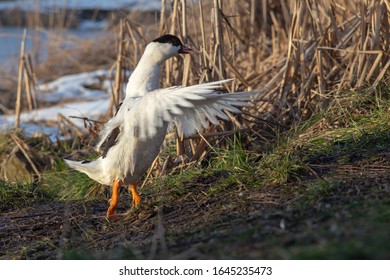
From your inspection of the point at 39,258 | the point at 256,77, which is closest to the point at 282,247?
the point at 39,258

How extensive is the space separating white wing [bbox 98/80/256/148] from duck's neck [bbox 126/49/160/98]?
21 cm

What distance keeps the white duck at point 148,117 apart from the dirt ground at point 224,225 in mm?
323

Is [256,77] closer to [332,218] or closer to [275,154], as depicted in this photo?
[275,154]

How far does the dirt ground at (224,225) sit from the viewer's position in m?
3.63

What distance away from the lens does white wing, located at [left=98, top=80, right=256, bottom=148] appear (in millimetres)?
4742

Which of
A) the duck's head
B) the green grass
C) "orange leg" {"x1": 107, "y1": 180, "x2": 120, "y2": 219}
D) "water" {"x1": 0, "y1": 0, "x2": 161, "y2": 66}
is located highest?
the duck's head

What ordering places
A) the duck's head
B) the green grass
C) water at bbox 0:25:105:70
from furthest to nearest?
water at bbox 0:25:105:70 → the green grass → the duck's head

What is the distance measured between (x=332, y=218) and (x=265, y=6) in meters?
5.55

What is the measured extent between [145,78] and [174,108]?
1.02 metres

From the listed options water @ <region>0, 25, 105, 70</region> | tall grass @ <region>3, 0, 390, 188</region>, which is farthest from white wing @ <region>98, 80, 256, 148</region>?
water @ <region>0, 25, 105, 70</region>

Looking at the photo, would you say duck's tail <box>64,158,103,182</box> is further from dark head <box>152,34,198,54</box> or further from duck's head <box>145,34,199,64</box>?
dark head <box>152,34,198,54</box>

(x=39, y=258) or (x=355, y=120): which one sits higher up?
(x=355, y=120)

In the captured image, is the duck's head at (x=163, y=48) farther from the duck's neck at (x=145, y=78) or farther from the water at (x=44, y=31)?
the water at (x=44, y=31)

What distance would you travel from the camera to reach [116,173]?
5.70 metres
